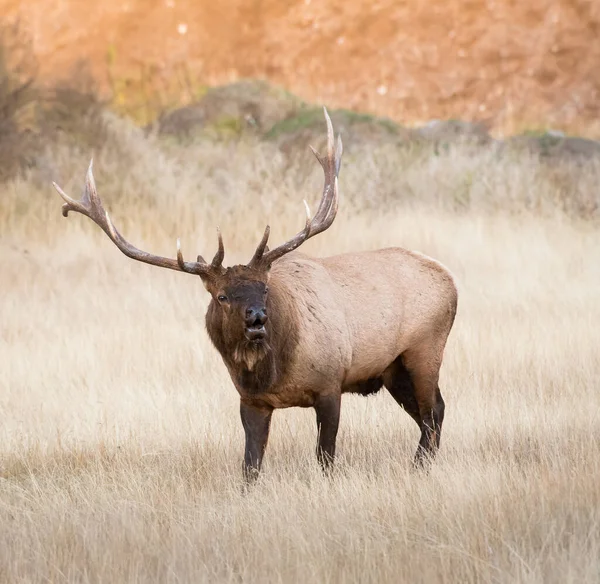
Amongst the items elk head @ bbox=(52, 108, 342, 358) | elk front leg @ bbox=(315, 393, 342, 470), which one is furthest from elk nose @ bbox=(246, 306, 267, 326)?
elk front leg @ bbox=(315, 393, 342, 470)

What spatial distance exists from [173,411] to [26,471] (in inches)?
49.1

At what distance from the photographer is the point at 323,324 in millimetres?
6242

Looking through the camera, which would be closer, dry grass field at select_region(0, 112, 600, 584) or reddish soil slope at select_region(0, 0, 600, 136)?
dry grass field at select_region(0, 112, 600, 584)

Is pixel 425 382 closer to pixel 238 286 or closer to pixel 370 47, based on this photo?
pixel 238 286

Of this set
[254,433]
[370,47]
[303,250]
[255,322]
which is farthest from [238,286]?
[370,47]

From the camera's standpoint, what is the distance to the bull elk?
5863 millimetres

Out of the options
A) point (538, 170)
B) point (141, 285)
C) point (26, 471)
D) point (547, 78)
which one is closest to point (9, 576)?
point (26, 471)

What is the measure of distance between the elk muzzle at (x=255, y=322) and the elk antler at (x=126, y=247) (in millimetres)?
304

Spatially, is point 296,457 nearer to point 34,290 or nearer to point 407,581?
point 407,581

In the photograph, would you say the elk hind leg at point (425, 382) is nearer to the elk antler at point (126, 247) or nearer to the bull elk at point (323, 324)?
the bull elk at point (323, 324)

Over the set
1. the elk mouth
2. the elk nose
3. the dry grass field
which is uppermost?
the elk nose

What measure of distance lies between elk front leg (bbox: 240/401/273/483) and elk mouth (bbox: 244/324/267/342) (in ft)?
2.52

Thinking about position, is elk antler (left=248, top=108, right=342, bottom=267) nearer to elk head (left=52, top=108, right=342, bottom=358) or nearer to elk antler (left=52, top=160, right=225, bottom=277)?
elk head (left=52, top=108, right=342, bottom=358)

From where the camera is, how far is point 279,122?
20625mm
